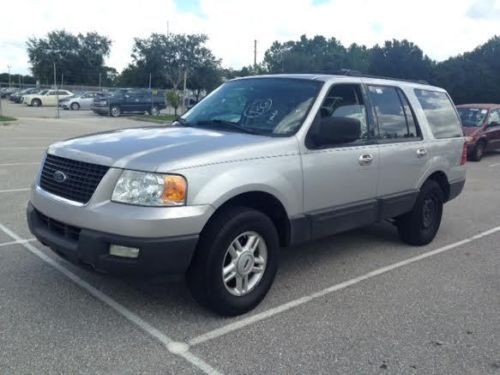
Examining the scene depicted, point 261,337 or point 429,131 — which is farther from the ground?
point 429,131

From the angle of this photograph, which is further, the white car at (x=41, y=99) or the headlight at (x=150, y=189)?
the white car at (x=41, y=99)

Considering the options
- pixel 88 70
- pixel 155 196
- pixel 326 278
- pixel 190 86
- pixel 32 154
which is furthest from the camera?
pixel 88 70

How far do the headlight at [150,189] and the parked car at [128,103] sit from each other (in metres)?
31.7

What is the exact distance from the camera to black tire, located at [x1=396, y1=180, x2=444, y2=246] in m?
5.88

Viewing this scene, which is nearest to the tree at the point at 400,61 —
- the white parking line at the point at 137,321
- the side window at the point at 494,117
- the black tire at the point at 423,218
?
the side window at the point at 494,117

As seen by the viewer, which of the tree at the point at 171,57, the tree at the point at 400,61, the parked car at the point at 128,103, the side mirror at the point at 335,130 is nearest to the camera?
the side mirror at the point at 335,130

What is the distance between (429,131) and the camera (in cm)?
588

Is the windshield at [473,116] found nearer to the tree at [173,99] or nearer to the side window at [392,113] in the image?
the side window at [392,113]

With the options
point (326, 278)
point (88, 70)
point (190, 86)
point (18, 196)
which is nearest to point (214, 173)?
point (326, 278)

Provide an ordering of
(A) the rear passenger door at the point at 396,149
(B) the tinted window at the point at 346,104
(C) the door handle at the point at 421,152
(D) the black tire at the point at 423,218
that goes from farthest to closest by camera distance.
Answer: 1. (D) the black tire at the point at 423,218
2. (C) the door handle at the point at 421,152
3. (A) the rear passenger door at the point at 396,149
4. (B) the tinted window at the point at 346,104

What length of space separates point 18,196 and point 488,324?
6.55 m

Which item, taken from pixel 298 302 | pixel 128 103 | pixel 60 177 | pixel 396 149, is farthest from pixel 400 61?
pixel 60 177

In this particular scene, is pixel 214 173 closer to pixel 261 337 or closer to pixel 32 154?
pixel 261 337

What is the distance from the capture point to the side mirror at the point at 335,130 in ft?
14.0
